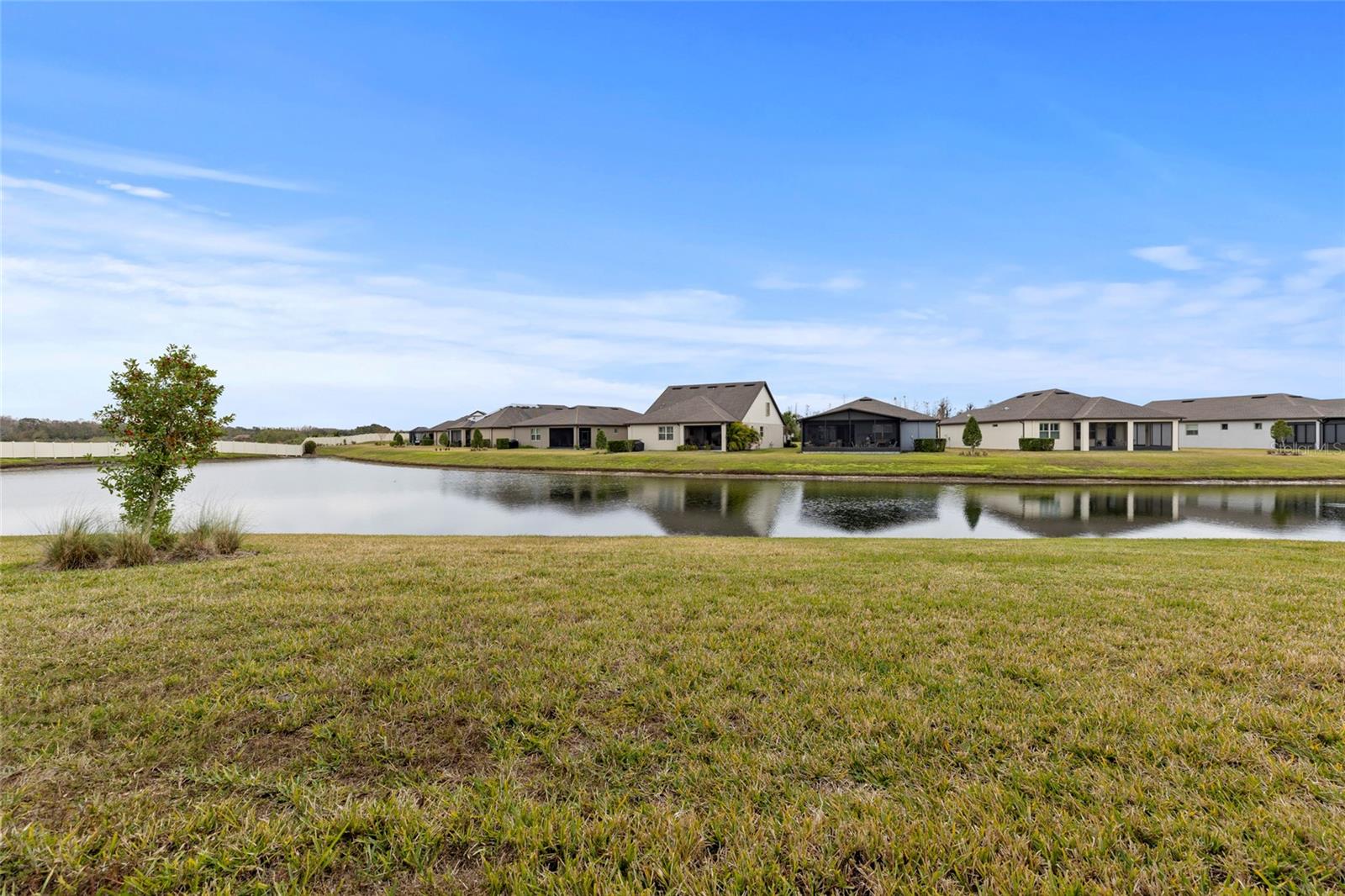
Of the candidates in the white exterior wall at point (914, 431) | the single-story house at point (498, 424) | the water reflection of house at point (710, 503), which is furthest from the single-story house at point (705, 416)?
the water reflection of house at point (710, 503)

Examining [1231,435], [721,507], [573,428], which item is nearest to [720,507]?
[721,507]

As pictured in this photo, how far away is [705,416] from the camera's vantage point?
46344 mm

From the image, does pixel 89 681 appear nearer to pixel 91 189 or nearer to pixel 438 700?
pixel 438 700

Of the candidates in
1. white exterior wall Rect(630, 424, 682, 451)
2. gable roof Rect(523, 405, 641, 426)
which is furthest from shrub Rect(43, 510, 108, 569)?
gable roof Rect(523, 405, 641, 426)

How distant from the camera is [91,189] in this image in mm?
10352

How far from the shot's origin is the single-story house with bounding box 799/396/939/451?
45.0 metres

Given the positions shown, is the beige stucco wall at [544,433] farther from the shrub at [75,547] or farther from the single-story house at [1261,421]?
the shrub at [75,547]

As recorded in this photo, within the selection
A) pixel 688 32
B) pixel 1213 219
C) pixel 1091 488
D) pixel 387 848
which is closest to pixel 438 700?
pixel 387 848

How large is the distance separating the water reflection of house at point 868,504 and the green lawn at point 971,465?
4.91 m

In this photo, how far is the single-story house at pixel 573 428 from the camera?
177ft

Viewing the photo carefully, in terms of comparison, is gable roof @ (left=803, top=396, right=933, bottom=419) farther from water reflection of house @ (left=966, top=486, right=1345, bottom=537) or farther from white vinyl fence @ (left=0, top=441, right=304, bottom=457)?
white vinyl fence @ (left=0, top=441, right=304, bottom=457)

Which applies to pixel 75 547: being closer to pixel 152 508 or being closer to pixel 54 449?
pixel 152 508

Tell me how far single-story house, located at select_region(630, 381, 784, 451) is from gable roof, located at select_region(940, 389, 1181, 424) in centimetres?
1789

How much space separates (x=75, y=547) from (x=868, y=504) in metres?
18.2
